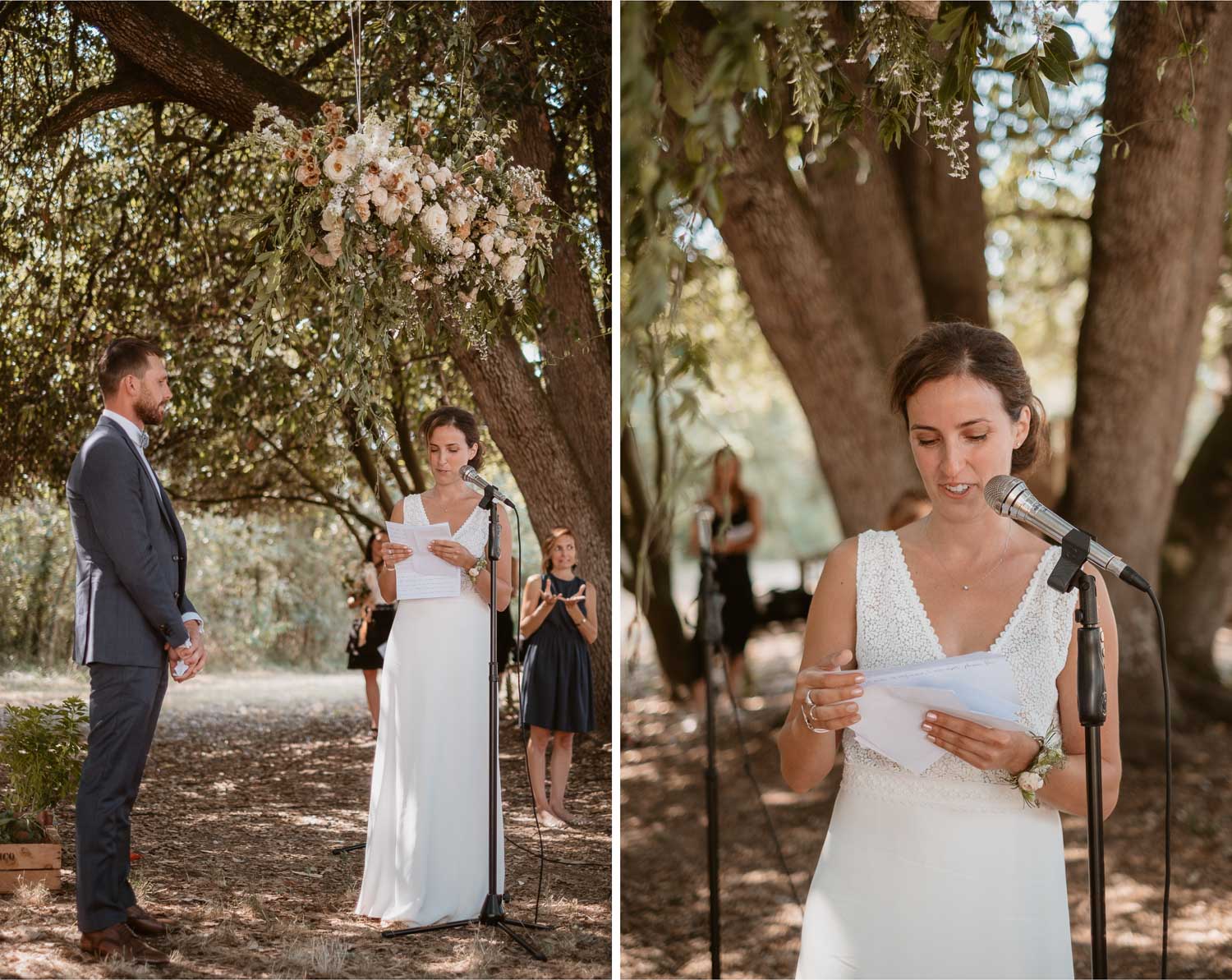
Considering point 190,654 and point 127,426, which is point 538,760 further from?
point 127,426

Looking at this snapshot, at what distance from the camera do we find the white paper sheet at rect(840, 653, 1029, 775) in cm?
182

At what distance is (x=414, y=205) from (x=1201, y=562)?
5646 mm

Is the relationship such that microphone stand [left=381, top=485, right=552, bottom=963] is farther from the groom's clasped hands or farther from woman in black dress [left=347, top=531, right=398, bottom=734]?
the groom's clasped hands

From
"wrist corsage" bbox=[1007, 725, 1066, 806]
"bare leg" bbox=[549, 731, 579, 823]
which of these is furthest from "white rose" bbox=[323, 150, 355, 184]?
"wrist corsage" bbox=[1007, 725, 1066, 806]

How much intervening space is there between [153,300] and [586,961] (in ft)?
8.25

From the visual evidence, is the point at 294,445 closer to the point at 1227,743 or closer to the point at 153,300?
the point at 153,300

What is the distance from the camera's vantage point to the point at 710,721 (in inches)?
103

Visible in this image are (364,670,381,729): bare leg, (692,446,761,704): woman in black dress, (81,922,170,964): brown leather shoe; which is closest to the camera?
(81,922,170,964): brown leather shoe

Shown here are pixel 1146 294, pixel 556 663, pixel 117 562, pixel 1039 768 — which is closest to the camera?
pixel 1039 768

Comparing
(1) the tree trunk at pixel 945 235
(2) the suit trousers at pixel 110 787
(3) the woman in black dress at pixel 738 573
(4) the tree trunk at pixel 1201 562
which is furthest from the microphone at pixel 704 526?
(4) the tree trunk at pixel 1201 562

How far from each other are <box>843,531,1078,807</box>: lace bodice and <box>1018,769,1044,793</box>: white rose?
0.32 ft

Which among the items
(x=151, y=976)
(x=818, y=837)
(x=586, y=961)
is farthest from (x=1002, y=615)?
(x=818, y=837)

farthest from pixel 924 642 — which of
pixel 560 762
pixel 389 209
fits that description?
pixel 389 209

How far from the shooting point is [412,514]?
343cm
